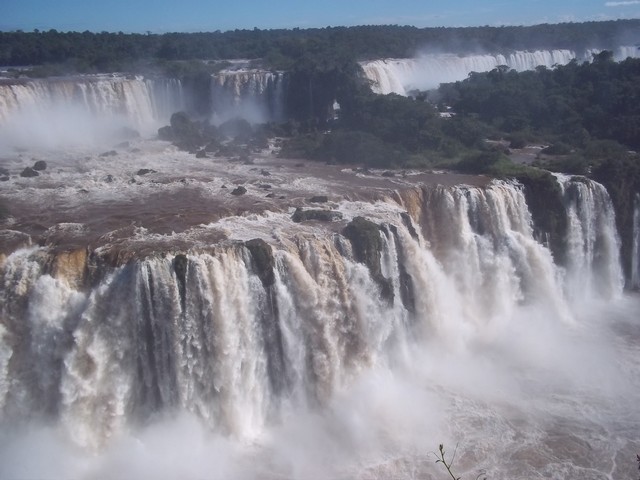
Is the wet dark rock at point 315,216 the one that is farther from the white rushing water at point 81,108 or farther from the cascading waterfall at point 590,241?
the white rushing water at point 81,108

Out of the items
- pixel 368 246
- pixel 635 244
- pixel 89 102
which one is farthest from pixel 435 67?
pixel 368 246

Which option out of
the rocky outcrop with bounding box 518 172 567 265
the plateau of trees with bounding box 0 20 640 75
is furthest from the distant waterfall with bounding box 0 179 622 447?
the plateau of trees with bounding box 0 20 640 75

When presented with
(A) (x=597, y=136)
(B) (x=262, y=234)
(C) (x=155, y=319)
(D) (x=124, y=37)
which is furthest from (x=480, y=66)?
(C) (x=155, y=319)

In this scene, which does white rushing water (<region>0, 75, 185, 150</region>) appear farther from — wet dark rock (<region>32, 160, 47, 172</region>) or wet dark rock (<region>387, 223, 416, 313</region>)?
wet dark rock (<region>387, 223, 416, 313</region>)

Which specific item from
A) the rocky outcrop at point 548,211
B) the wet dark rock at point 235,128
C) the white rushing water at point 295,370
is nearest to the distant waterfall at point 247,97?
the wet dark rock at point 235,128

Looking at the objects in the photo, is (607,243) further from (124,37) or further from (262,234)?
(124,37)

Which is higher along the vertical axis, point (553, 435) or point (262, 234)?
point (262, 234)
